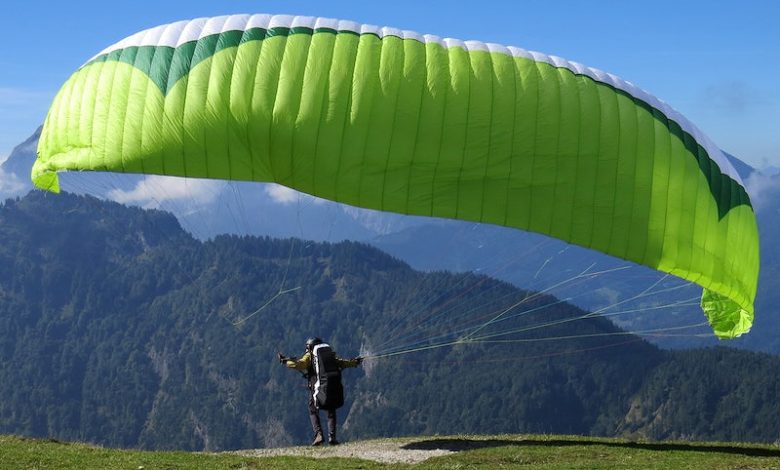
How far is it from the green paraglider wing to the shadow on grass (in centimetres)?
524

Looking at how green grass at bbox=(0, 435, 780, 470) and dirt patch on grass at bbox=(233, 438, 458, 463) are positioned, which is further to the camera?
dirt patch on grass at bbox=(233, 438, 458, 463)

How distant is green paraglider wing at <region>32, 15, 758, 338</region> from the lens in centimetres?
2588

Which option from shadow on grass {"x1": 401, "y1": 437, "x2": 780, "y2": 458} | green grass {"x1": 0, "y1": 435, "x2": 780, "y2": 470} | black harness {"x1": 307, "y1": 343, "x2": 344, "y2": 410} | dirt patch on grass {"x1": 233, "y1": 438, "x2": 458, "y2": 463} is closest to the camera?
green grass {"x1": 0, "y1": 435, "x2": 780, "y2": 470}

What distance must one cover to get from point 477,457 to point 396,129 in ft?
28.8

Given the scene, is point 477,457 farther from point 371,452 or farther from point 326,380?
point 326,380

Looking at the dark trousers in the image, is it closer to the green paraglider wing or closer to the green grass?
the green grass

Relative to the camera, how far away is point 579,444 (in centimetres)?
3081

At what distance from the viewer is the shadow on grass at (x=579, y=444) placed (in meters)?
29.8

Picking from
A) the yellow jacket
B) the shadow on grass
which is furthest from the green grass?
the yellow jacket

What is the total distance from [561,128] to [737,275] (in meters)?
6.95

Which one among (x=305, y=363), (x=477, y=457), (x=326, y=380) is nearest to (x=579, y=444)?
(x=477, y=457)

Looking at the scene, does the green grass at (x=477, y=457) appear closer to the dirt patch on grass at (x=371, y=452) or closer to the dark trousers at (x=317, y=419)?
the dirt patch on grass at (x=371, y=452)

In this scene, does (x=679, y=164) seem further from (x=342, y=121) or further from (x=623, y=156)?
(x=342, y=121)

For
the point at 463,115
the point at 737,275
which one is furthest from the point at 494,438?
the point at 463,115
